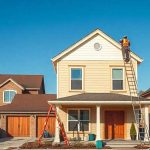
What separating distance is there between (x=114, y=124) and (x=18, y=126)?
38.8ft

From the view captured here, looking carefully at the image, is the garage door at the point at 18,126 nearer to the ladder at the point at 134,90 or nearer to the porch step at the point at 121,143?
the ladder at the point at 134,90

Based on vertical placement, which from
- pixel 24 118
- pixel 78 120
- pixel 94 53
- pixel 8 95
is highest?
pixel 94 53

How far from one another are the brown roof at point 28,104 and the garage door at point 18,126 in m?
0.85

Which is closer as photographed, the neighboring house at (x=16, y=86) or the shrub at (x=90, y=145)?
the shrub at (x=90, y=145)

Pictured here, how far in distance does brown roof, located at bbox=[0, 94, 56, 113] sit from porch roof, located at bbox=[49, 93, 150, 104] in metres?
10.4

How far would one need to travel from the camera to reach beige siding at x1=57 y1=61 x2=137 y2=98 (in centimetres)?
2780

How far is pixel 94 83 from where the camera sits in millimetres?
27984

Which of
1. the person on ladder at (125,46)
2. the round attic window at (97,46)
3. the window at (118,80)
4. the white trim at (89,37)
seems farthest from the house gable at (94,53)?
the person on ladder at (125,46)

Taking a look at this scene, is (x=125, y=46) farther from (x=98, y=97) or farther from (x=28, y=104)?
(x=28, y=104)

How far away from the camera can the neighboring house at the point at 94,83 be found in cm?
2742

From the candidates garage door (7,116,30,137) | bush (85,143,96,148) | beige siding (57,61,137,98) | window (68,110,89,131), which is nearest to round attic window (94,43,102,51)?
beige siding (57,61,137,98)

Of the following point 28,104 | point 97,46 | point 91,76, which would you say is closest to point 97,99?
point 91,76

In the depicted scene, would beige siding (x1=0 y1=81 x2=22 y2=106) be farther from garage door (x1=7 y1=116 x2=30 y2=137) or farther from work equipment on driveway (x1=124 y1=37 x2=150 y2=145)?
work equipment on driveway (x1=124 y1=37 x2=150 y2=145)

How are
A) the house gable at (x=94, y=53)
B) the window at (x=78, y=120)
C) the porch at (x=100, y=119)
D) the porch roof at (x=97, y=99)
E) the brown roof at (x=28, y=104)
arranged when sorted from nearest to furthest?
the porch roof at (x=97, y=99)
the porch at (x=100, y=119)
the window at (x=78, y=120)
the house gable at (x=94, y=53)
the brown roof at (x=28, y=104)
